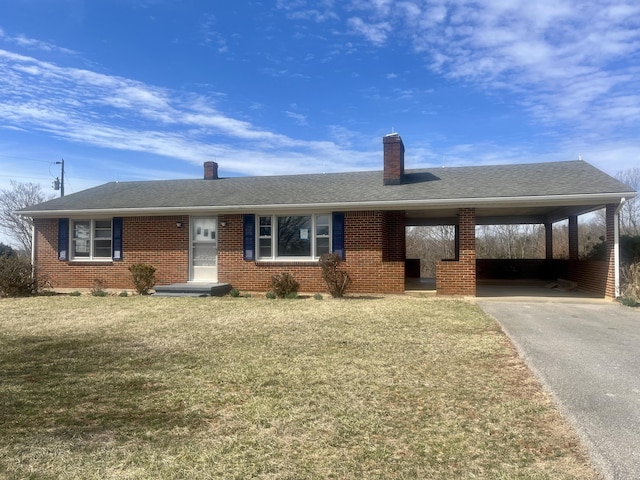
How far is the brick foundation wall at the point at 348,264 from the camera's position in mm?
13266

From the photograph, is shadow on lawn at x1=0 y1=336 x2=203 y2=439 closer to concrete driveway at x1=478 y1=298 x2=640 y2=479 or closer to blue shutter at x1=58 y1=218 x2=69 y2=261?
concrete driveway at x1=478 y1=298 x2=640 y2=479

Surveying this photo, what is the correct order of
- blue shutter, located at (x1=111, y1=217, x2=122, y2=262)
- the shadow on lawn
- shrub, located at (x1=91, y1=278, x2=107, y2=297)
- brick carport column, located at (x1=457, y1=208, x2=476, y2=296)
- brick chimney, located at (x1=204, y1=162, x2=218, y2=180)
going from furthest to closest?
1. brick chimney, located at (x1=204, y1=162, x2=218, y2=180)
2. blue shutter, located at (x1=111, y1=217, x2=122, y2=262)
3. shrub, located at (x1=91, y1=278, x2=107, y2=297)
4. brick carport column, located at (x1=457, y1=208, x2=476, y2=296)
5. the shadow on lawn

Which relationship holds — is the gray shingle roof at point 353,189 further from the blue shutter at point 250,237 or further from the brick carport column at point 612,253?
the brick carport column at point 612,253

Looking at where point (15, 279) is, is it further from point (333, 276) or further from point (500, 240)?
point (500, 240)

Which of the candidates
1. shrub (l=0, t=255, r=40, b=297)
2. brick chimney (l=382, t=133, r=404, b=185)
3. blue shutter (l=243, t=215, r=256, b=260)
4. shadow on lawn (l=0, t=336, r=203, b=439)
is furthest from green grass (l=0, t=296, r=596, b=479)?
brick chimney (l=382, t=133, r=404, b=185)

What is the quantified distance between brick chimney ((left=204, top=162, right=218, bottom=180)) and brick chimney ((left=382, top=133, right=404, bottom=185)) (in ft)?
23.6

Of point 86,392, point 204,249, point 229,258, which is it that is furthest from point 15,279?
point 86,392

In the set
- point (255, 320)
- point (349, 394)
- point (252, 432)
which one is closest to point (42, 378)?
point (252, 432)

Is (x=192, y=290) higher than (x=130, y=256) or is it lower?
lower

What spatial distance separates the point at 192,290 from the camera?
515 inches

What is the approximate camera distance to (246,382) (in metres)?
4.98

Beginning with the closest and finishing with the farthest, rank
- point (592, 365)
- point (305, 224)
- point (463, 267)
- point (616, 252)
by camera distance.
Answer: point (592, 365)
point (616, 252)
point (463, 267)
point (305, 224)

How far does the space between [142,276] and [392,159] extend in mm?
8178

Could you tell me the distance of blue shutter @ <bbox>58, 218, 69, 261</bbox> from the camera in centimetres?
1510
